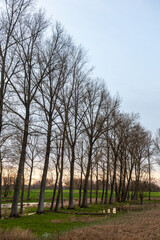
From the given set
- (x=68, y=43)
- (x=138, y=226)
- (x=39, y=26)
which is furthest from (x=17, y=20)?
(x=138, y=226)

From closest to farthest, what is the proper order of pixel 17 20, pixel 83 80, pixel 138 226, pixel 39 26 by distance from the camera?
pixel 138 226
pixel 17 20
pixel 39 26
pixel 83 80

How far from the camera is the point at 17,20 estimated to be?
1627 centimetres

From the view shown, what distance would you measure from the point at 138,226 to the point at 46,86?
15.0 metres

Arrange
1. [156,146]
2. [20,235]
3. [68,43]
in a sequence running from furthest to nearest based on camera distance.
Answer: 1. [156,146]
2. [68,43]
3. [20,235]

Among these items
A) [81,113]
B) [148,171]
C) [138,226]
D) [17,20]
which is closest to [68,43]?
[17,20]

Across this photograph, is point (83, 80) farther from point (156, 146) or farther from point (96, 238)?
point (156, 146)

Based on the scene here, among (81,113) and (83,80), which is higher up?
(83,80)

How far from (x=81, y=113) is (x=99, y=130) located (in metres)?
3.24

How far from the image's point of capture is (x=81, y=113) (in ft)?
94.9

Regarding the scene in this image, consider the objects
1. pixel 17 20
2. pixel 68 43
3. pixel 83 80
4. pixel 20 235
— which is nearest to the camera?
pixel 20 235

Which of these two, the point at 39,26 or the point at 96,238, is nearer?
the point at 96,238

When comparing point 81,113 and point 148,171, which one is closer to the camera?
point 81,113

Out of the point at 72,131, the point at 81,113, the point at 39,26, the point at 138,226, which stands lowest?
the point at 138,226

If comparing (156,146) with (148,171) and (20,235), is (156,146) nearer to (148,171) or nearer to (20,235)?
(148,171)
